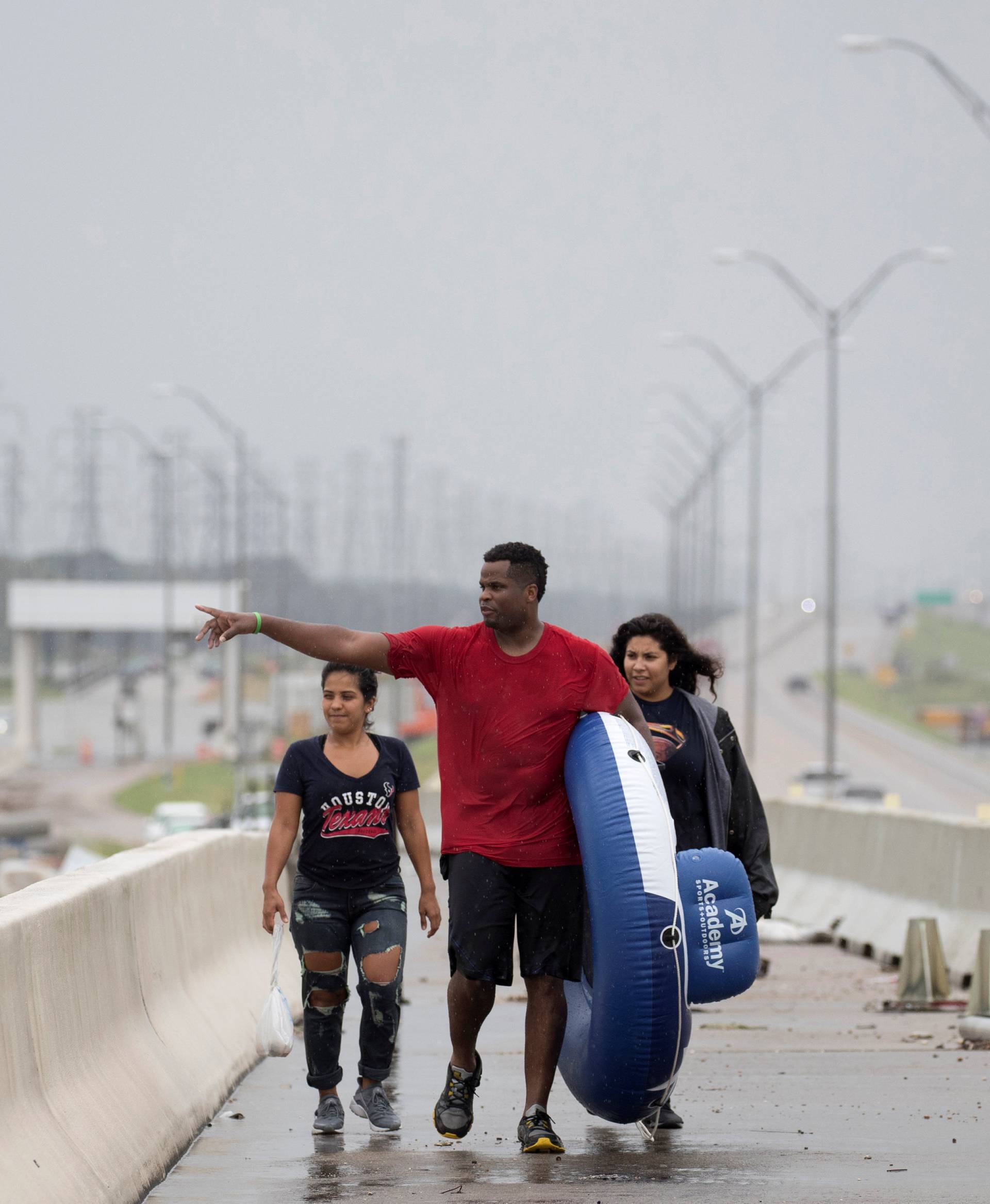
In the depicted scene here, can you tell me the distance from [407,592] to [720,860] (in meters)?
102

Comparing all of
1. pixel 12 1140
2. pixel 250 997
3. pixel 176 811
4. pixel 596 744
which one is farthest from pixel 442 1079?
pixel 176 811

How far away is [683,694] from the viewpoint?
845cm

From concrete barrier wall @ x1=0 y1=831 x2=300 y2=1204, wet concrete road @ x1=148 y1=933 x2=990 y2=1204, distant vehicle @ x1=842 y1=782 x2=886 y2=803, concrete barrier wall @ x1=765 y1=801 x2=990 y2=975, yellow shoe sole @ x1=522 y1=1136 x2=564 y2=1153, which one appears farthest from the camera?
distant vehicle @ x1=842 y1=782 x2=886 y2=803

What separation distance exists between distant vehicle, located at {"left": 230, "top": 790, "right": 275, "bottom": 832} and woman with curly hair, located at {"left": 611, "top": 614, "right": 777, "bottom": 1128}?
3.66 meters

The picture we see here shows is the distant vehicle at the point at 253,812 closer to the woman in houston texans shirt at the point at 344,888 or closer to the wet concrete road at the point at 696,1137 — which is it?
the wet concrete road at the point at 696,1137

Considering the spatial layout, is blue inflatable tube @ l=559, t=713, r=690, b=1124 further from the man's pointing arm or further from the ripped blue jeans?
the ripped blue jeans

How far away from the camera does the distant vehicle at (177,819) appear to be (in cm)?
4475

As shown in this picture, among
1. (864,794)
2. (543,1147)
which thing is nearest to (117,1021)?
(543,1147)

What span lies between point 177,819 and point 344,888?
39074 mm

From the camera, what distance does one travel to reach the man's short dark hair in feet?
23.9

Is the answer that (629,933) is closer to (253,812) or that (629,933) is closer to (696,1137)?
(696,1137)

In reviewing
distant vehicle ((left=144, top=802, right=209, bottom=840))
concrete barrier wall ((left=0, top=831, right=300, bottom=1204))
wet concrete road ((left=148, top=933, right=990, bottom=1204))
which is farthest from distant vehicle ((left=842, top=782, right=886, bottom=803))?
concrete barrier wall ((left=0, top=831, right=300, bottom=1204))

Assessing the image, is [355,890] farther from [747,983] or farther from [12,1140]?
[12,1140]

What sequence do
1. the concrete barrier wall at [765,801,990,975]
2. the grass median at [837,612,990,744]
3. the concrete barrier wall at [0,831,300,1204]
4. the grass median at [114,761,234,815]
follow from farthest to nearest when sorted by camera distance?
the grass median at [837,612,990,744] < the grass median at [114,761,234,815] < the concrete barrier wall at [765,801,990,975] < the concrete barrier wall at [0,831,300,1204]
